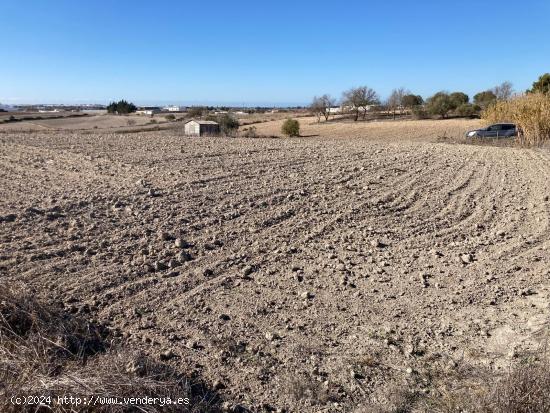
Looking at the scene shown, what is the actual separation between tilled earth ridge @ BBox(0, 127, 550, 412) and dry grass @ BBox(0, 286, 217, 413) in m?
0.35

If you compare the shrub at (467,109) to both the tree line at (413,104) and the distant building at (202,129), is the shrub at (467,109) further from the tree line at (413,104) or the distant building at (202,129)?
the distant building at (202,129)

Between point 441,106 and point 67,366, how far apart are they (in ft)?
230

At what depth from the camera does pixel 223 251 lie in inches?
260

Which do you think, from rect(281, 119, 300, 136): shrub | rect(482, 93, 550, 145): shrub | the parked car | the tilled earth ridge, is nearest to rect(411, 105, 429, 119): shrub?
rect(281, 119, 300, 136): shrub

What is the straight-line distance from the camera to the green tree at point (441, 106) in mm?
68188

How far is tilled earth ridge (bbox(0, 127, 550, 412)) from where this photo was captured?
14.3ft

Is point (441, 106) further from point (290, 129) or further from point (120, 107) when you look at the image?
point (120, 107)

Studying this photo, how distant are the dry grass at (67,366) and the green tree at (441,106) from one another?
6909 cm

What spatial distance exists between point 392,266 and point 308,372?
260cm

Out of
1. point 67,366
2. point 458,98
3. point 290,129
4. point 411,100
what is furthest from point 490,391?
point 411,100

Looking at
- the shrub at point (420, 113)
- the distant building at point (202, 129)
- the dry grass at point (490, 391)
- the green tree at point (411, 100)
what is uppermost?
the green tree at point (411, 100)

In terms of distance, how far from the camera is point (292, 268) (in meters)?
6.20

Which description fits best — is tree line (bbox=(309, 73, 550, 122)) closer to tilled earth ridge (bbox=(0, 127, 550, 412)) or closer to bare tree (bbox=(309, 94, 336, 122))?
bare tree (bbox=(309, 94, 336, 122))

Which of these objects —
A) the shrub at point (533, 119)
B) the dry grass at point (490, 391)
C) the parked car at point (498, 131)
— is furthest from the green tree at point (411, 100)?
the dry grass at point (490, 391)
